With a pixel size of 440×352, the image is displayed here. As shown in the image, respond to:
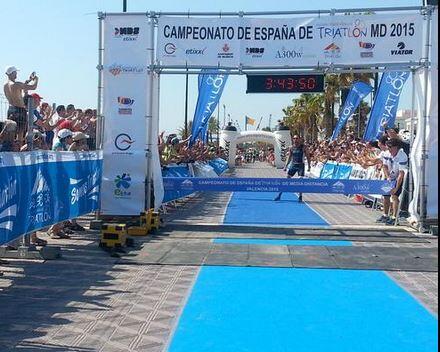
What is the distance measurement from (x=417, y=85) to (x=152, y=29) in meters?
5.73

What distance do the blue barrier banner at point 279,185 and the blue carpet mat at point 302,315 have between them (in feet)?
17.0

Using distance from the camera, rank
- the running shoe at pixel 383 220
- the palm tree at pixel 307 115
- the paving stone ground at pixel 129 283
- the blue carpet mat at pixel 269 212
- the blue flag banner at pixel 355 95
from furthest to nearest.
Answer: the palm tree at pixel 307 115
the blue flag banner at pixel 355 95
the blue carpet mat at pixel 269 212
the running shoe at pixel 383 220
the paving stone ground at pixel 129 283

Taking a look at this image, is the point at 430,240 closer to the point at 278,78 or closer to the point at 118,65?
the point at 278,78

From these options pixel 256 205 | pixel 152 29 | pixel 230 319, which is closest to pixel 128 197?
pixel 152 29

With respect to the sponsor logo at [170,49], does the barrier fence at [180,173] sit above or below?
below

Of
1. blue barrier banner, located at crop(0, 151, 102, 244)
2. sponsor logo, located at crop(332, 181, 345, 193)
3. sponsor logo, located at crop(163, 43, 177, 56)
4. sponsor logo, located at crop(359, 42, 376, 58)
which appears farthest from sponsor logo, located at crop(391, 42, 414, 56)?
blue barrier banner, located at crop(0, 151, 102, 244)

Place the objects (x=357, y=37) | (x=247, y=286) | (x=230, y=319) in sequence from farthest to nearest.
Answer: (x=357, y=37)
(x=247, y=286)
(x=230, y=319)

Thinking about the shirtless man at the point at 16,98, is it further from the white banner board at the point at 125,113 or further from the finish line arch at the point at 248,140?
the finish line arch at the point at 248,140

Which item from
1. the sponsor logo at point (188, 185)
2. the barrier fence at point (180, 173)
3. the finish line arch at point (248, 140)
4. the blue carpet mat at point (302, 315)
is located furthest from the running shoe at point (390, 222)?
the finish line arch at point (248, 140)

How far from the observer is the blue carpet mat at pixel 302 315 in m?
5.16

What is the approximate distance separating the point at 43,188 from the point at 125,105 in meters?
4.30

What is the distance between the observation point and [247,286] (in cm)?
731

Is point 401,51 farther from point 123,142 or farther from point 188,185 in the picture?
point 123,142

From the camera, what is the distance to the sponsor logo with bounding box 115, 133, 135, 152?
12820mm
